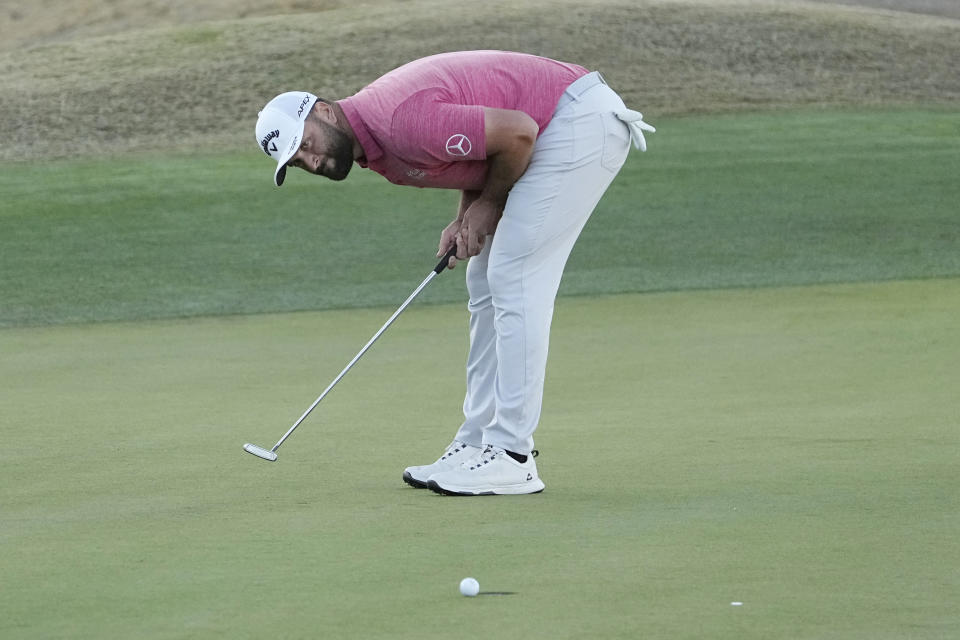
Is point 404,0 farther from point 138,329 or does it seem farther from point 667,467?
point 667,467

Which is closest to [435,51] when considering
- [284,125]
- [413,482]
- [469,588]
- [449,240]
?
[449,240]

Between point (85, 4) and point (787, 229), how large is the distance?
17881 millimetres

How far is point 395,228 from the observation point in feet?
44.9

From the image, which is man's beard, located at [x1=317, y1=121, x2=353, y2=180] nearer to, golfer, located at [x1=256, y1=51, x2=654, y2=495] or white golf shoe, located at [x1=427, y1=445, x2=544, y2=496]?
golfer, located at [x1=256, y1=51, x2=654, y2=495]

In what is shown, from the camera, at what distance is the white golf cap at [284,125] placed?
4691 millimetres

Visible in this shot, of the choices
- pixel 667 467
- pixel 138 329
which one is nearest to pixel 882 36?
pixel 138 329

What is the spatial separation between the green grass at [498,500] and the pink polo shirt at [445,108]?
0.98m

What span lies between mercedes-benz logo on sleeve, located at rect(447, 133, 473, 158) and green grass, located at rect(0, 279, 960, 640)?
1.02 metres

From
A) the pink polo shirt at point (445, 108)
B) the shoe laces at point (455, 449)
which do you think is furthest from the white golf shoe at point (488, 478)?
the pink polo shirt at point (445, 108)

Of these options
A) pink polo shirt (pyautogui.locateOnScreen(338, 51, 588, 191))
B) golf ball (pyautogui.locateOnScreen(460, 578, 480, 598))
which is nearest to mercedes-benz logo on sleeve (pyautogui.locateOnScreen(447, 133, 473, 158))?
pink polo shirt (pyautogui.locateOnScreen(338, 51, 588, 191))

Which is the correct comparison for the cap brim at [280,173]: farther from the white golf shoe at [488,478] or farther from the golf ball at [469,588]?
the golf ball at [469,588]

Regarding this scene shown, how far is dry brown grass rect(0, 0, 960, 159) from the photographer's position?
19.7m

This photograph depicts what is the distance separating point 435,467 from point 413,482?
8 centimetres

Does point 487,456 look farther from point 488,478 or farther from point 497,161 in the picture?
point 497,161
